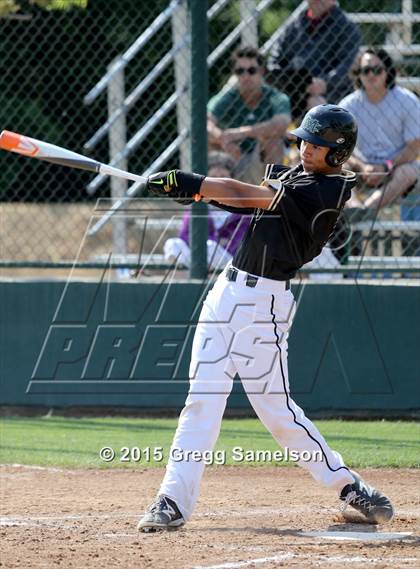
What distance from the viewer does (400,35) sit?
962 cm

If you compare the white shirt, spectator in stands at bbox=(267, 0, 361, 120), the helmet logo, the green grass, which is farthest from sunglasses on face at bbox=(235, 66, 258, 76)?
the helmet logo

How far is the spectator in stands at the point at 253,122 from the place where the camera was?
8.69 meters

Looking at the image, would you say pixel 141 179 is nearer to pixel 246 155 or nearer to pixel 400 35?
pixel 246 155

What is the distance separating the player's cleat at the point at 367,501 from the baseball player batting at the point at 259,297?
25cm

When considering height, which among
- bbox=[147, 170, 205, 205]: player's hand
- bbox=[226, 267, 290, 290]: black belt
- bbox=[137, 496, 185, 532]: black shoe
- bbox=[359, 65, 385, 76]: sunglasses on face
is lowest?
bbox=[137, 496, 185, 532]: black shoe

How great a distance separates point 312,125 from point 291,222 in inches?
17.7

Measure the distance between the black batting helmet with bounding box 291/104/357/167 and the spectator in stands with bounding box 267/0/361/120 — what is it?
415cm

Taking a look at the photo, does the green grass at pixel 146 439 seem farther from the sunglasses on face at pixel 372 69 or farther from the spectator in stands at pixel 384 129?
the sunglasses on face at pixel 372 69

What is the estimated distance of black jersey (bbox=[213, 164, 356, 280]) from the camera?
15.0 ft

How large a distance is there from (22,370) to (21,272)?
10103 millimetres

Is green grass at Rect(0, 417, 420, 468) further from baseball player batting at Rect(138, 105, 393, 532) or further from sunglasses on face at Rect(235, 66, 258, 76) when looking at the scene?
sunglasses on face at Rect(235, 66, 258, 76)

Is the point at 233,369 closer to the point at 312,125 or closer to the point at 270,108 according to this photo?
the point at 312,125

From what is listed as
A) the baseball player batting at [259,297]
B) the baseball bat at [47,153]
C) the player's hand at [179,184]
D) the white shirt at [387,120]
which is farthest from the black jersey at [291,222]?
the white shirt at [387,120]

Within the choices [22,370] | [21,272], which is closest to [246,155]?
[22,370]
